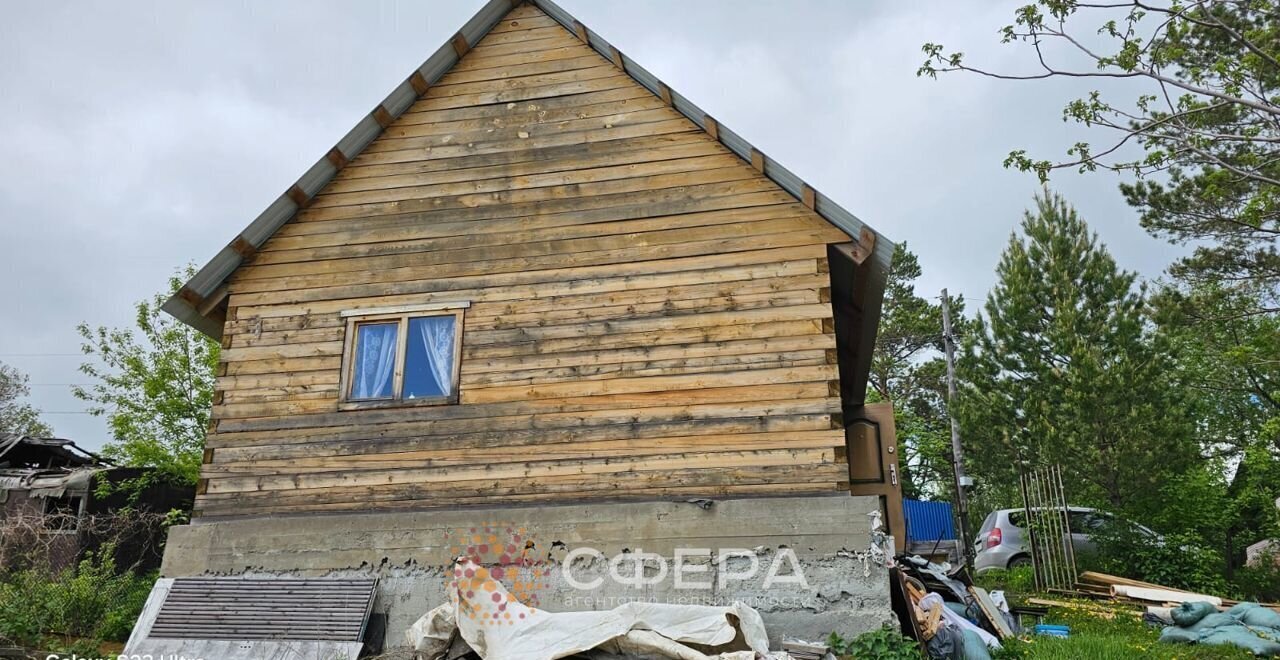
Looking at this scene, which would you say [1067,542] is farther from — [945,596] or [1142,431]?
[945,596]

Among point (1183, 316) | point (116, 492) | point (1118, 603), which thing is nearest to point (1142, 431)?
point (1183, 316)

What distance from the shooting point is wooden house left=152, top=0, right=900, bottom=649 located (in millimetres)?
7980

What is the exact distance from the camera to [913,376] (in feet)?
113

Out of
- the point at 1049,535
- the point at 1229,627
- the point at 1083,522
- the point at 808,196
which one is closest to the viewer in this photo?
the point at 808,196

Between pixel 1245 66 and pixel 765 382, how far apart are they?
5.59m

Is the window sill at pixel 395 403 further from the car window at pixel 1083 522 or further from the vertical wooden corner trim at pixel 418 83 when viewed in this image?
the car window at pixel 1083 522

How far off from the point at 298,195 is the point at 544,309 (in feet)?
10.4

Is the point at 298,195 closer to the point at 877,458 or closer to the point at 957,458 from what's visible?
the point at 877,458

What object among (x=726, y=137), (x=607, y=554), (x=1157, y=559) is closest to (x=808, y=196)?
(x=726, y=137)

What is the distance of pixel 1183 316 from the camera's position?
49.8 feet

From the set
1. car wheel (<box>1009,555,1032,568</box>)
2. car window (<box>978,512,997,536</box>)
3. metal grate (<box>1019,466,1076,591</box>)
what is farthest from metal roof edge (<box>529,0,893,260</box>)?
car window (<box>978,512,997,536</box>)

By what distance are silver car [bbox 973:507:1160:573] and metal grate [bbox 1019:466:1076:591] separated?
837 millimetres

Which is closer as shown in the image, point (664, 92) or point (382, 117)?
point (664, 92)

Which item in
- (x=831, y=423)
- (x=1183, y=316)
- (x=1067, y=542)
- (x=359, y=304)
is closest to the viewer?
(x=831, y=423)
